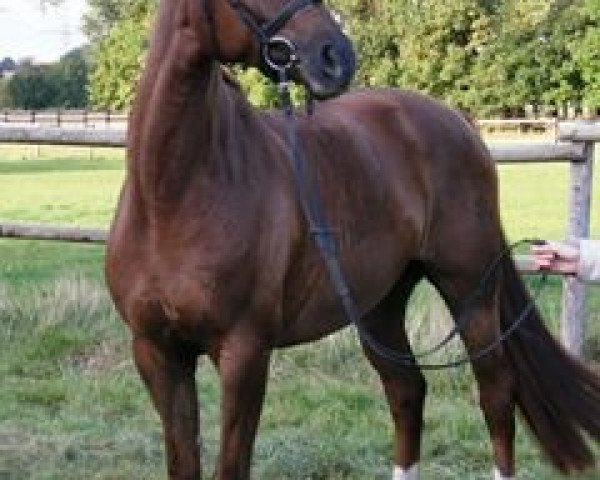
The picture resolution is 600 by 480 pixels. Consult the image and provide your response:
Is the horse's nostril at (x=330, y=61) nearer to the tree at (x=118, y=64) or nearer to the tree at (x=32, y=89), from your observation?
the tree at (x=118, y=64)

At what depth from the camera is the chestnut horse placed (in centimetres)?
288

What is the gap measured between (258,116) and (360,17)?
44511 millimetres

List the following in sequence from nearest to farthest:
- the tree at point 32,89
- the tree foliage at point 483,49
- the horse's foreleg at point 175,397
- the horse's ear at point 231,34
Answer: the horse's ear at point 231,34, the horse's foreleg at point 175,397, the tree foliage at point 483,49, the tree at point 32,89

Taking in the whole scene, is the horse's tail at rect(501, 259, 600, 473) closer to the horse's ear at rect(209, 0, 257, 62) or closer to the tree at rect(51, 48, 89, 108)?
the horse's ear at rect(209, 0, 257, 62)

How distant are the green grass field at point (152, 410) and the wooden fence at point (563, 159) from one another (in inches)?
11.7

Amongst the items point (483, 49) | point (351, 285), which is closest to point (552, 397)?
point (351, 285)

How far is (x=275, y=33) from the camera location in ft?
9.05

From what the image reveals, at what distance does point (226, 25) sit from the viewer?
2.83 metres

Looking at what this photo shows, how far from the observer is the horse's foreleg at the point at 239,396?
3.00 metres

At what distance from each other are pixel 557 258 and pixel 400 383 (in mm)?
1040

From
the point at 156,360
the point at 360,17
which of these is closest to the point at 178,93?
the point at 156,360

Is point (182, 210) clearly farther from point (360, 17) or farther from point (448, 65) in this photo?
point (360, 17)

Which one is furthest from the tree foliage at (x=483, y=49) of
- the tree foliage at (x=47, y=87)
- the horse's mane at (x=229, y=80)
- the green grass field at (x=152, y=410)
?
the horse's mane at (x=229, y=80)

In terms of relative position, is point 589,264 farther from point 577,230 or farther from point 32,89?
point 32,89
